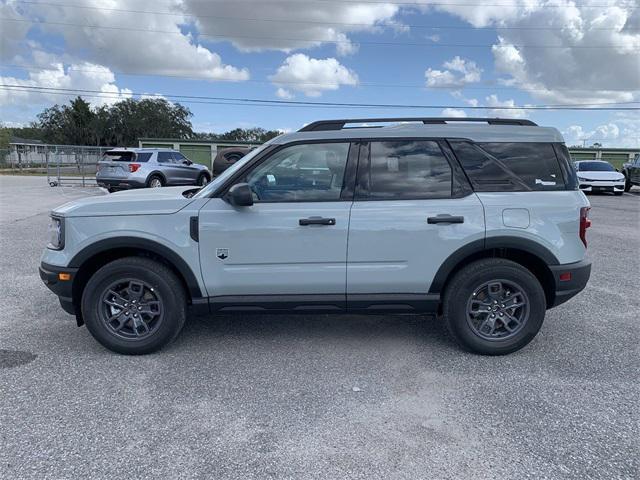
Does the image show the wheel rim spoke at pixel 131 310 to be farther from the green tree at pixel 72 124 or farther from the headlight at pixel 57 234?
the green tree at pixel 72 124

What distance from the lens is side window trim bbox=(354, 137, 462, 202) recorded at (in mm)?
3910

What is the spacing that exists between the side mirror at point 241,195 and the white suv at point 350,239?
0.10ft

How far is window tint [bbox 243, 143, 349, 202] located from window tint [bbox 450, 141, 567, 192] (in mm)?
968

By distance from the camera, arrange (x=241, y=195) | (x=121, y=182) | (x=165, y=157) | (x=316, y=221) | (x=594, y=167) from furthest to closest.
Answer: (x=594, y=167), (x=165, y=157), (x=121, y=182), (x=316, y=221), (x=241, y=195)

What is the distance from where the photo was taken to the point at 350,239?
3.84 m

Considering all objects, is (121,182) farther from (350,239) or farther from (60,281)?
(350,239)

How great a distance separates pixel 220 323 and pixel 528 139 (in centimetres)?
322

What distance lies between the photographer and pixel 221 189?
3.88 m

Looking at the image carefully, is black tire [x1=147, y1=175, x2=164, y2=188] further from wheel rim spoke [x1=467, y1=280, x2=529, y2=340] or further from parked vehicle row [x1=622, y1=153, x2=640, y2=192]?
parked vehicle row [x1=622, y1=153, x2=640, y2=192]

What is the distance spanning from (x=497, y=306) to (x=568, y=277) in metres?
0.61

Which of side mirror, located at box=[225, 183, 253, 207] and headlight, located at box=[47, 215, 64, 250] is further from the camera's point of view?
headlight, located at box=[47, 215, 64, 250]

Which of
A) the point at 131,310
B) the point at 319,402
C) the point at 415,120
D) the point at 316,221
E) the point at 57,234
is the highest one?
the point at 415,120

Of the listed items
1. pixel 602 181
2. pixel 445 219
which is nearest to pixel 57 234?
pixel 445 219

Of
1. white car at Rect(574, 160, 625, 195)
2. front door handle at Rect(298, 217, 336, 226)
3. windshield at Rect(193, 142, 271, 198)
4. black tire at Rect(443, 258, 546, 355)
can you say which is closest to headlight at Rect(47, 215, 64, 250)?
windshield at Rect(193, 142, 271, 198)
